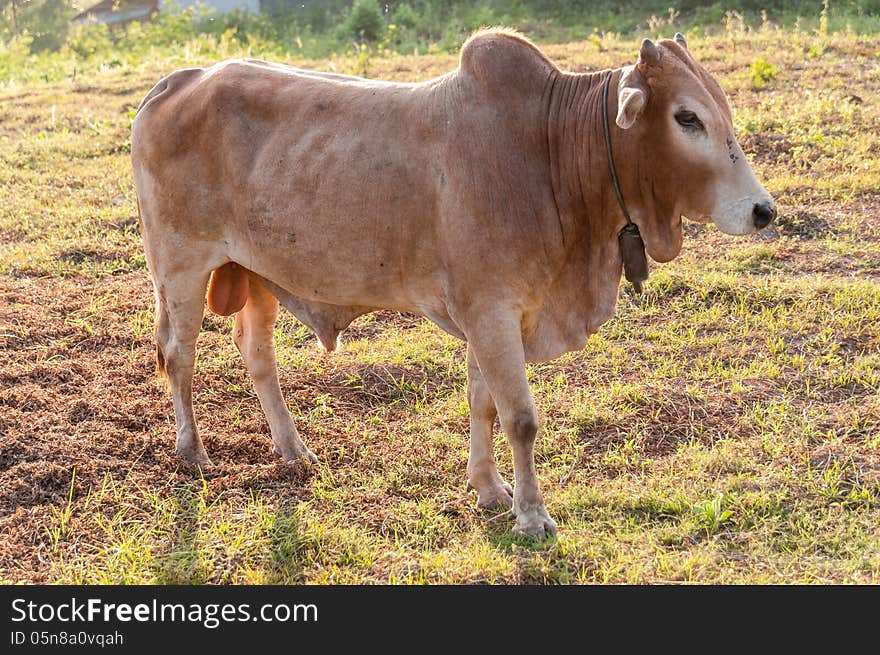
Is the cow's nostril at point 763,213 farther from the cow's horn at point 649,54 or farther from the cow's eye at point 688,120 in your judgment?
the cow's horn at point 649,54

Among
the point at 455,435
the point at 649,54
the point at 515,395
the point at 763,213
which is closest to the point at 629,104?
the point at 649,54

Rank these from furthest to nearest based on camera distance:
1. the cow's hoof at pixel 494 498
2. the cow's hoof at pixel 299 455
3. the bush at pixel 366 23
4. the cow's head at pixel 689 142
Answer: the bush at pixel 366 23 → the cow's hoof at pixel 299 455 → the cow's hoof at pixel 494 498 → the cow's head at pixel 689 142

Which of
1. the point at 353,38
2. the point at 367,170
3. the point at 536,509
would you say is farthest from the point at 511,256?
the point at 353,38

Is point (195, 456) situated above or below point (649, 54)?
below

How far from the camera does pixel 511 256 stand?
3.72 m

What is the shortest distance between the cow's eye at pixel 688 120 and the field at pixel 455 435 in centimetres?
138

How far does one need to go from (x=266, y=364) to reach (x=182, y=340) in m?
0.39

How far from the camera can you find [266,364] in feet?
15.6

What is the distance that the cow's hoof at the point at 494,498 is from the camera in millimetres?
4164

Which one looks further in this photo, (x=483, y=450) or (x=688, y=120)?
(x=483, y=450)

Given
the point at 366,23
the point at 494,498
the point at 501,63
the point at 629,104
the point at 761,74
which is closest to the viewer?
the point at 629,104

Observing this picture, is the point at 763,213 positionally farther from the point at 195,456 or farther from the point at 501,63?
the point at 195,456

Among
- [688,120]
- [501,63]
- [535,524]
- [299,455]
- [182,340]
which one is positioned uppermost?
[501,63]

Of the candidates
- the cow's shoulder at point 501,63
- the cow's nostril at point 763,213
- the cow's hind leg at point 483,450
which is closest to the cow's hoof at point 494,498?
the cow's hind leg at point 483,450
